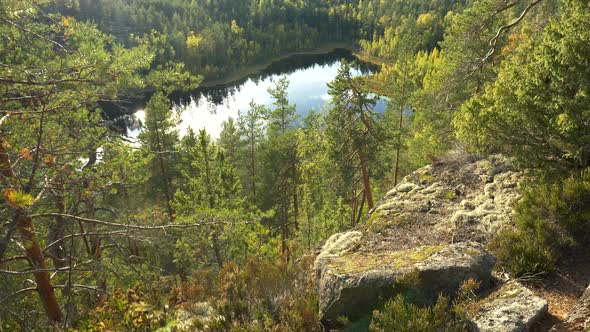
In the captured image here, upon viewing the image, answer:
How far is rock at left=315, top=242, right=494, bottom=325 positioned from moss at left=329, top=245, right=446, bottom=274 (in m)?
0.07

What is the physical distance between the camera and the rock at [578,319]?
414 centimetres

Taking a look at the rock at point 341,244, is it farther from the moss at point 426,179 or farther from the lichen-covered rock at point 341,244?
the moss at point 426,179

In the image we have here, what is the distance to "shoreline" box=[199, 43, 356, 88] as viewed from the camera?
87500 mm

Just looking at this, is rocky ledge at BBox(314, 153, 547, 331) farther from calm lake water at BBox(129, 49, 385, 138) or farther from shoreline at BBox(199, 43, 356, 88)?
shoreline at BBox(199, 43, 356, 88)

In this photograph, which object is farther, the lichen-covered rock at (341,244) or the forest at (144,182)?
the lichen-covered rock at (341,244)

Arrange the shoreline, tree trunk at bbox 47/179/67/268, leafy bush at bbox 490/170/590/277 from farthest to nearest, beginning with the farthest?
the shoreline
leafy bush at bbox 490/170/590/277
tree trunk at bbox 47/179/67/268

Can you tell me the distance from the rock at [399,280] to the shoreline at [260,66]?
80665mm

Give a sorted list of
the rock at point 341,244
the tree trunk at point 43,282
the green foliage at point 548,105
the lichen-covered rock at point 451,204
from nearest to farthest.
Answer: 1. the tree trunk at point 43,282
2. the green foliage at point 548,105
3. the lichen-covered rock at point 451,204
4. the rock at point 341,244

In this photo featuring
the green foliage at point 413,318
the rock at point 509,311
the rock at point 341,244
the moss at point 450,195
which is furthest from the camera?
the moss at point 450,195

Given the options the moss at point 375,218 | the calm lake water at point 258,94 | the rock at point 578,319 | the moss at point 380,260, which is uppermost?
the rock at point 578,319

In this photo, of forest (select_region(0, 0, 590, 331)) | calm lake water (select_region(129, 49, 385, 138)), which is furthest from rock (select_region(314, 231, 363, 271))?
calm lake water (select_region(129, 49, 385, 138))

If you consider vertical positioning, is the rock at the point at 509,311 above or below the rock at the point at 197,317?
above

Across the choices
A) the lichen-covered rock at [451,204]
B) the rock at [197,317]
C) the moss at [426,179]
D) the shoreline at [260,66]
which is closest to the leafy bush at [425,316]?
the rock at [197,317]

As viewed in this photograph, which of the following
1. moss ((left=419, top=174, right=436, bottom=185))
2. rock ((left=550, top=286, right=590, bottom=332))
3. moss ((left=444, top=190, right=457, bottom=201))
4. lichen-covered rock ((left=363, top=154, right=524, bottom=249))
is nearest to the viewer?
Result: rock ((left=550, top=286, right=590, bottom=332))
